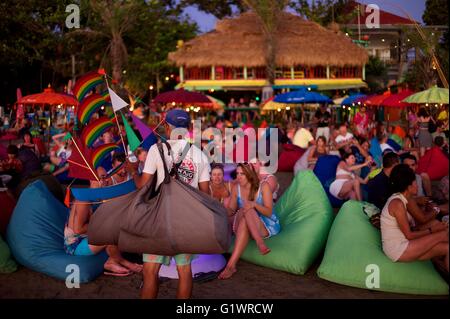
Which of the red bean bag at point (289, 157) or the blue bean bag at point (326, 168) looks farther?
the red bean bag at point (289, 157)

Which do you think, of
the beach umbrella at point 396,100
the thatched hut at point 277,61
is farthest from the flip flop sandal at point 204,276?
the thatched hut at point 277,61

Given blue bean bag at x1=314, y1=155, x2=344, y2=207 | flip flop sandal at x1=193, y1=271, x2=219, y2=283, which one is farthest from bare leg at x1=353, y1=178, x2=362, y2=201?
flip flop sandal at x1=193, y1=271, x2=219, y2=283

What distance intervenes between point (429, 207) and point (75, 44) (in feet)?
79.7

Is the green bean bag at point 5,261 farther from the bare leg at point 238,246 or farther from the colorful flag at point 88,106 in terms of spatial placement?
the bare leg at point 238,246

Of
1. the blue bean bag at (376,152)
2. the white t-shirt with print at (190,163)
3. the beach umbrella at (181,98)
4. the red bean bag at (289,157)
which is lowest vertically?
the red bean bag at (289,157)

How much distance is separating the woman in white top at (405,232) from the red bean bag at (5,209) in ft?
12.0

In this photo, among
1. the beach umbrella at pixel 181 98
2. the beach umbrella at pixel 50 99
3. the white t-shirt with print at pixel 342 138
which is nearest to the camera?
the white t-shirt with print at pixel 342 138

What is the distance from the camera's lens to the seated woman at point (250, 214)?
524 cm

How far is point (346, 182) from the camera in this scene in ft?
25.8

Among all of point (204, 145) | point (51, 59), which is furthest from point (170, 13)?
point (204, 145)

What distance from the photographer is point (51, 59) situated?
2514 centimetres

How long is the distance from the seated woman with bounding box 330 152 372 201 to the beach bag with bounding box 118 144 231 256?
4.39 m

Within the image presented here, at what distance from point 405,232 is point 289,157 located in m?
8.19

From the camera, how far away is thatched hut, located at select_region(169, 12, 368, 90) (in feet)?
94.3
